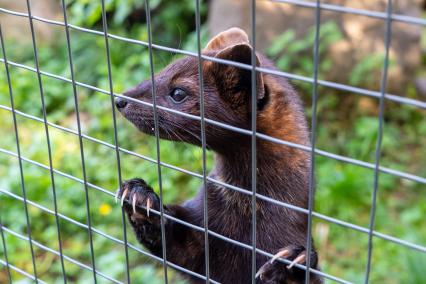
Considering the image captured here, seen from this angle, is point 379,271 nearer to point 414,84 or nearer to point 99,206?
point 99,206

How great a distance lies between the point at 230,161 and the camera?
2.12m

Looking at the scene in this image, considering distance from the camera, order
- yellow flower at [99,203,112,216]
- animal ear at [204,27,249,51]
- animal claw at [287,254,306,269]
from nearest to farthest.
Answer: animal claw at [287,254,306,269] < animal ear at [204,27,249,51] < yellow flower at [99,203,112,216]

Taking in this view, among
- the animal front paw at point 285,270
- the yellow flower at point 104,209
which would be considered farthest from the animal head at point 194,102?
the yellow flower at point 104,209

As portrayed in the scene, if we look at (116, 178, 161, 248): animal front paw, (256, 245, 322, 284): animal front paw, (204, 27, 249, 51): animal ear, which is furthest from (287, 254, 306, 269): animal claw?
(204, 27, 249, 51): animal ear

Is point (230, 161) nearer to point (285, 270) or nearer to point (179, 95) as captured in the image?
point (179, 95)

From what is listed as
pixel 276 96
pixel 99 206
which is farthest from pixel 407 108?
pixel 276 96

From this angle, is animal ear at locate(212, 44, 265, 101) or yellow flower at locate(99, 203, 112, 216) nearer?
animal ear at locate(212, 44, 265, 101)

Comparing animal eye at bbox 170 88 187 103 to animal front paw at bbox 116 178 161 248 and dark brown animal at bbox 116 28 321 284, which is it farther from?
animal front paw at bbox 116 178 161 248

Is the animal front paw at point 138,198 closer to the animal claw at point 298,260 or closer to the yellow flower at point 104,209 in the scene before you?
the animal claw at point 298,260

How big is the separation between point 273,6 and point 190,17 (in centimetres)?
111

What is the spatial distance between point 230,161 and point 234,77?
1.10 feet

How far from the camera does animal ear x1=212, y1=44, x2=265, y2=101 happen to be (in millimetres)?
1682

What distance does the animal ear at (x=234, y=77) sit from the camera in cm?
168

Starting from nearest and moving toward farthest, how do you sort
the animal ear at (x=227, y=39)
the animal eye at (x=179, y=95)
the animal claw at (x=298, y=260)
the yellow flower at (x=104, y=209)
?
the animal claw at (x=298, y=260), the animal eye at (x=179, y=95), the animal ear at (x=227, y=39), the yellow flower at (x=104, y=209)
